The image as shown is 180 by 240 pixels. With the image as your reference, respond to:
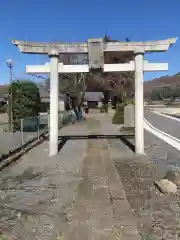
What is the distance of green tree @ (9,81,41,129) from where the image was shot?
61.7 ft

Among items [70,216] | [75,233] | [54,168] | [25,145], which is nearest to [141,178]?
[54,168]

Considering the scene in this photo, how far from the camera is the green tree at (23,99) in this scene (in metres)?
18.8

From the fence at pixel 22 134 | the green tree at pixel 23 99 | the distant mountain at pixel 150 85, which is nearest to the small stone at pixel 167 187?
the fence at pixel 22 134

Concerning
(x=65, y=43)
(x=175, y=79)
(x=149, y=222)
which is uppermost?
(x=175, y=79)

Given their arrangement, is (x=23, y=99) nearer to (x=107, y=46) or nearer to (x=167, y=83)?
(x=107, y=46)

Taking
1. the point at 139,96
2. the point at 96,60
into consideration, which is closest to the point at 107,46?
the point at 96,60

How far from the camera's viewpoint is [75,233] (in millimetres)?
4422

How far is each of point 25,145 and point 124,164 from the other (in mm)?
4826

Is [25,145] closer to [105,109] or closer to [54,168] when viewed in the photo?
[54,168]

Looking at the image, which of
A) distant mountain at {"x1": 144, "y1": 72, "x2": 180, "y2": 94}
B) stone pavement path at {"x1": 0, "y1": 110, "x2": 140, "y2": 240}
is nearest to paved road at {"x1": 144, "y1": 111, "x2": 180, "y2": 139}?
stone pavement path at {"x1": 0, "y1": 110, "x2": 140, "y2": 240}

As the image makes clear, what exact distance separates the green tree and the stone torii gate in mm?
7605

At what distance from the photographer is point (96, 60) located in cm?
1095

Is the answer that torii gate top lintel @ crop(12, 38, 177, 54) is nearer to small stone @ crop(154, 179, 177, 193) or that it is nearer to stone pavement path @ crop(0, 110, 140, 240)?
stone pavement path @ crop(0, 110, 140, 240)

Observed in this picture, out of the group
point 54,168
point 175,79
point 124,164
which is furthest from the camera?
point 175,79
